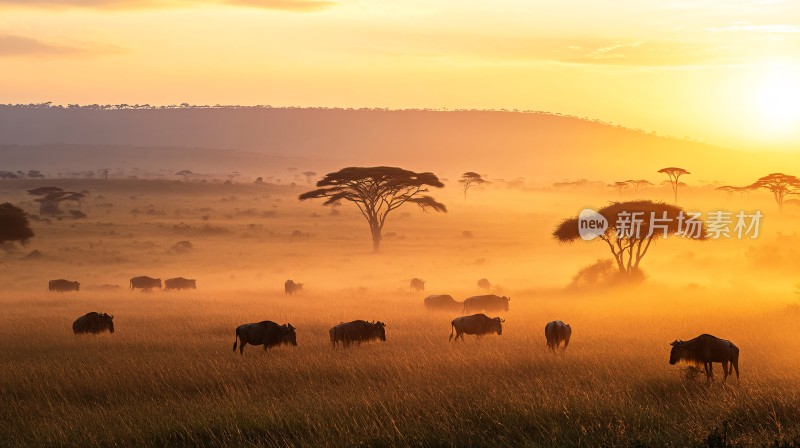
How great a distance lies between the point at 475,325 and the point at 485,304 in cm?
887

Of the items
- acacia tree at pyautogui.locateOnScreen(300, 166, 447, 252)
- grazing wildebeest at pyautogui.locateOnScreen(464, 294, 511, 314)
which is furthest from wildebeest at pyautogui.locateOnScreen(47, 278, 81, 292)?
grazing wildebeest at pyautogui.locateOnScreen(464, 294, 511, 314)

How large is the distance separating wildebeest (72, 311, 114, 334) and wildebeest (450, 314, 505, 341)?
10756mm

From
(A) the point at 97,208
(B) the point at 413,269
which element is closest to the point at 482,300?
(B) the point at 413,269

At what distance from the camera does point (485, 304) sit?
32.5 metres

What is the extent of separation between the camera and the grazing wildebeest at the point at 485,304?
106 ft

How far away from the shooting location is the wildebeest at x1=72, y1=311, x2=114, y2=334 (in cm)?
2516

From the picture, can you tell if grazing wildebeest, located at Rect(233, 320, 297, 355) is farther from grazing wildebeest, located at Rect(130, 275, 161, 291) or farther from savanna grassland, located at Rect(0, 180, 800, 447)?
grazing wildebeest, located at Rect(130, 275, 161, 291)

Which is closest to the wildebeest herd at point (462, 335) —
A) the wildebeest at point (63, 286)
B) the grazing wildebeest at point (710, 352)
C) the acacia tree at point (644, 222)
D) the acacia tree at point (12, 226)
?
the grazing wildebeest at point (710, 352)

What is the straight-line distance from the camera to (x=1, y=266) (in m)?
58.2

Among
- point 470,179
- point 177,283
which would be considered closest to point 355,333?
point 177,283

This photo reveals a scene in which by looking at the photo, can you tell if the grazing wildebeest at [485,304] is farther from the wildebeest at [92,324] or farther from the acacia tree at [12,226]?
the acacia tree at [12,226]

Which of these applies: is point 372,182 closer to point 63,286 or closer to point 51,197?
point 63,286

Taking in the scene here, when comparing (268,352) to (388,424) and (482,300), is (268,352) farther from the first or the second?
(482,300)

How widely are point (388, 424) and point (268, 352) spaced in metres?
9.04
